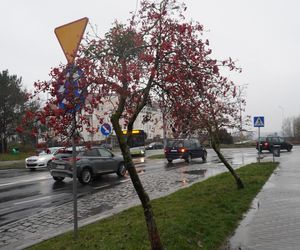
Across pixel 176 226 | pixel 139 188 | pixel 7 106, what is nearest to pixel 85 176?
pixel 176 226

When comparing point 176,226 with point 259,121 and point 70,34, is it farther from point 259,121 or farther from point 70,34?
point 259,121

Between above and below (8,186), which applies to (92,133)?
above

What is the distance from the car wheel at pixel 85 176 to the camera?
579 inches

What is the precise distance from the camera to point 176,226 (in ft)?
20.2

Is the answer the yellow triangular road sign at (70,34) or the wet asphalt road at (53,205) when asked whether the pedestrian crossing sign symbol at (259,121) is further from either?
the yellow triangular road sign at (70,34)

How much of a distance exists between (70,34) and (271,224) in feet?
15.8

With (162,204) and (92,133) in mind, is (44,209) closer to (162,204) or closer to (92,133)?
(162,204)

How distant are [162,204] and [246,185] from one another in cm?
392

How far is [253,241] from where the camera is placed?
5.54 m

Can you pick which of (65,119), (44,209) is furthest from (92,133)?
(44,209)

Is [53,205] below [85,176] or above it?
below

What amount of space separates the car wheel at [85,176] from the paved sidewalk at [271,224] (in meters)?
7.49

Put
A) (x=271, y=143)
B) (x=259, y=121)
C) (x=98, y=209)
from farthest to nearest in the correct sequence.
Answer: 1. (x=271, y=143)
2. (x=259, y=121)
3. (x=98, y=209)

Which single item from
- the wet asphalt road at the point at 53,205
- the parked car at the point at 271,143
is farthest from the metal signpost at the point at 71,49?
the parked car at the point at 271,143
